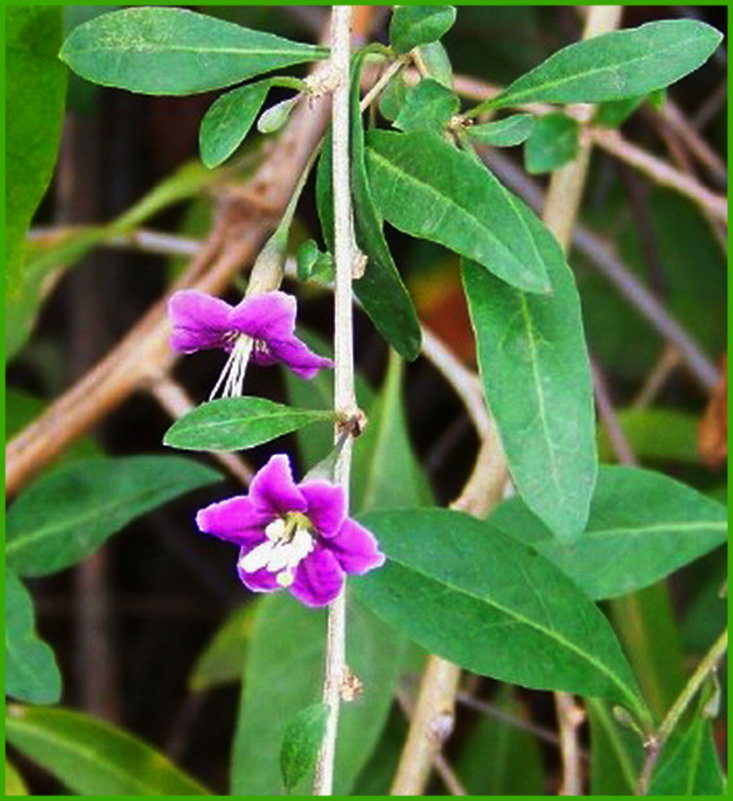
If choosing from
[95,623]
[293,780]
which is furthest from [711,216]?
[95,623]

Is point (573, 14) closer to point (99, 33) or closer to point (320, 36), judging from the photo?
point (320, 36)

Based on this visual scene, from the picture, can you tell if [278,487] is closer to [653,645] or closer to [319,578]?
[319,578]

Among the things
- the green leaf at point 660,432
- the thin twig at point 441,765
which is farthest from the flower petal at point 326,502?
the green leaf at point 660,432

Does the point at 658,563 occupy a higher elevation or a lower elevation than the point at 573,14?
lower

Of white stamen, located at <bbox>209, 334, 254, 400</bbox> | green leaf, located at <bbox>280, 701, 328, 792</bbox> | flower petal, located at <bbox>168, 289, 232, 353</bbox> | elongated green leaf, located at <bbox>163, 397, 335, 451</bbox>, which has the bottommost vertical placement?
green leaf, located at <bbox>280, 701, 328, 792</bbox>

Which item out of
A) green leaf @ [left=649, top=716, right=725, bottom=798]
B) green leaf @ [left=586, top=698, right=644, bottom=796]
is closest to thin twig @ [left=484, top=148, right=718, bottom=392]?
green leaf @ [left=586, top=698, right=644, bottom=796]

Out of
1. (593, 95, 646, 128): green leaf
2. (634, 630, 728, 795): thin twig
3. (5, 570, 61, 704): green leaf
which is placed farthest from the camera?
(593, 95, 646, 128): green leaf

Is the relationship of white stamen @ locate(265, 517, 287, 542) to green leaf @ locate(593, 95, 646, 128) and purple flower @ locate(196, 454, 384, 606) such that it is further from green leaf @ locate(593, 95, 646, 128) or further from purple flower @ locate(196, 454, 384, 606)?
green leaf @ locate(593, 95, 646, 128)
